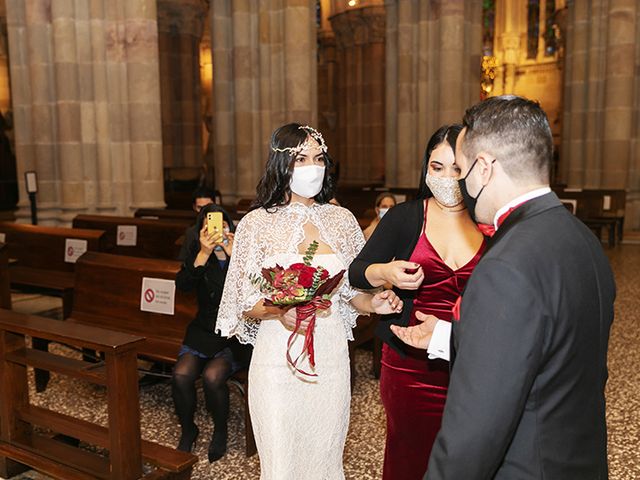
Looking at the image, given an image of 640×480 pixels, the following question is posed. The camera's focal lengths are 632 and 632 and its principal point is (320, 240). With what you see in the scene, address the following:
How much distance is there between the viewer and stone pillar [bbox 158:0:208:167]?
1888cm

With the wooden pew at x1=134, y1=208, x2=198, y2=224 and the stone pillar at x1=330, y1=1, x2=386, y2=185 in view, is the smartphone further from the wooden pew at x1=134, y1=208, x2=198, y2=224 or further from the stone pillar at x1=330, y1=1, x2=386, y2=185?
the stone pillar at x1=330, y1=1, x2=386, y2=185

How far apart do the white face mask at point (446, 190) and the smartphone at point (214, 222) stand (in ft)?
5.17

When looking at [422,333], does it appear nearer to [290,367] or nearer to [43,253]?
[290,367]

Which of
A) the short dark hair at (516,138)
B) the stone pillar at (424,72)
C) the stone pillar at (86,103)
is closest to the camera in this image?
the short dark hair at (516,138)

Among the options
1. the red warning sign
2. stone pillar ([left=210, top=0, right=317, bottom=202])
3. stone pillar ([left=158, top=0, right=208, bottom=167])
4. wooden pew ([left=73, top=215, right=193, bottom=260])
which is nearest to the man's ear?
the red warning sign

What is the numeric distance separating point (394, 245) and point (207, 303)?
1.90m

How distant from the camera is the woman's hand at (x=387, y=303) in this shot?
2.54 m

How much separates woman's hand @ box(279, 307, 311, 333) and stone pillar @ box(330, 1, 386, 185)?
1738 centimetres

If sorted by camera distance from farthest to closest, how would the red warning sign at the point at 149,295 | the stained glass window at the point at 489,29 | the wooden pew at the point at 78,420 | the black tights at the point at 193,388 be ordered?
1. the stained glass window at the point at 489,29
2. the red warning sign at the point at 149,295
3. the black tights at the point at 193,388
4. the wooden pew at the point at 78,420

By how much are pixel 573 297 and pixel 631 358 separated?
5189mm

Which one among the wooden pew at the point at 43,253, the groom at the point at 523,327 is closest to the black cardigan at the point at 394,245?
the groom at the point at 523,327

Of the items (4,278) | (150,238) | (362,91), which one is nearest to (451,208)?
(4,278)

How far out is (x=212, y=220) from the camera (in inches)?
151

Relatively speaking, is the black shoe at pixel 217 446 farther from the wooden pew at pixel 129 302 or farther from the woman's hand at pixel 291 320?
the woman's hand at pixel 291 320
